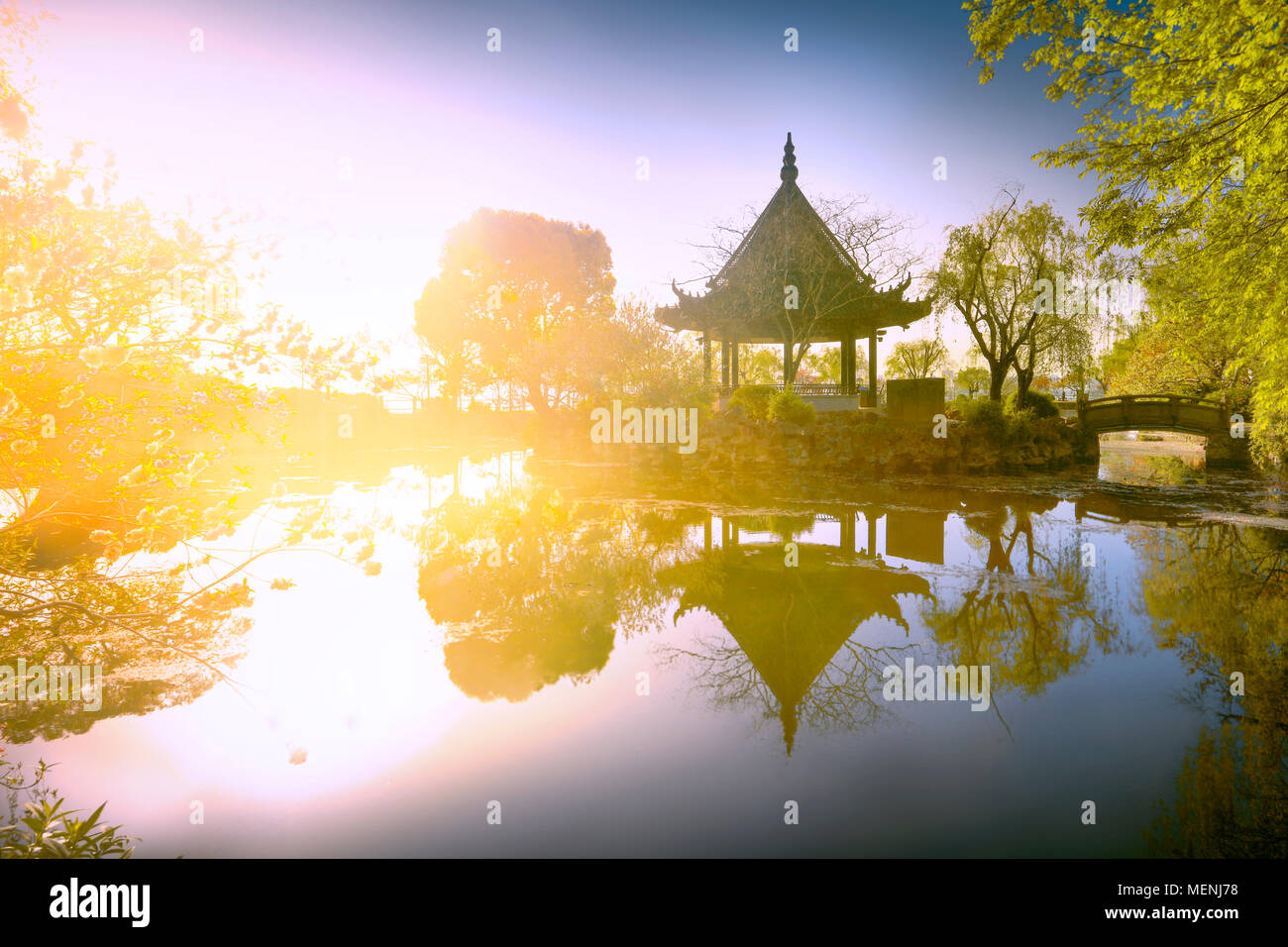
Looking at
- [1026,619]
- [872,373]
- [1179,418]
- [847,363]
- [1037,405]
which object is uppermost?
[847,363]

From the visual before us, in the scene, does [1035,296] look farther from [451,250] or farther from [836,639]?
[451,250]

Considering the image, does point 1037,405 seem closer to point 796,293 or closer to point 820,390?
point 820,390

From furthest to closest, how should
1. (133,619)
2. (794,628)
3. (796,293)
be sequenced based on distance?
(796,293), (794,628), (133,619)

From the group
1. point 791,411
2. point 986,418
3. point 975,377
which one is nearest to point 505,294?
point 791,411

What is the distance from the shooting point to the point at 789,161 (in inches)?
938

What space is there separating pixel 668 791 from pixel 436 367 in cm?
3692

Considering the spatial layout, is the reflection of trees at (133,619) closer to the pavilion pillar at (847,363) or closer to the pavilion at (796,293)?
the pavilion at (796,293)

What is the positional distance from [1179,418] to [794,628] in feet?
95.2

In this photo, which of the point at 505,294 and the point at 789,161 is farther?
the point at 505,294

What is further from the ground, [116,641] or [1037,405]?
[1037,405]

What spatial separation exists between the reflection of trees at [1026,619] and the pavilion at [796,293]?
14.9m

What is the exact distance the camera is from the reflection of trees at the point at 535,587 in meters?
5.31

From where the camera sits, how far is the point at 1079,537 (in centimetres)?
1014

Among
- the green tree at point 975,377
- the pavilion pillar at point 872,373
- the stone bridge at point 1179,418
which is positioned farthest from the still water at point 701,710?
the green tree at point 975,377
